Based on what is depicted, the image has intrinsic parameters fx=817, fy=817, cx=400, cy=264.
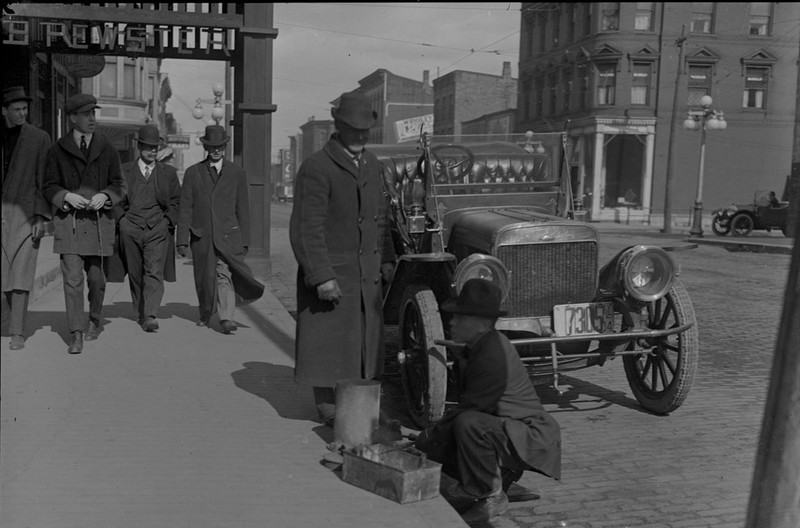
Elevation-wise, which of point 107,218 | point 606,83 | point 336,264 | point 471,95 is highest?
point 471,95

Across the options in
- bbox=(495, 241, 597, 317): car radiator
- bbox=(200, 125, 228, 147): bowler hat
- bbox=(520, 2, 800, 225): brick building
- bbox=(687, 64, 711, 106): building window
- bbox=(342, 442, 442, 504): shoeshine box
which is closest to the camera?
bbox=(342, 442, 442, 504): shoeshine box

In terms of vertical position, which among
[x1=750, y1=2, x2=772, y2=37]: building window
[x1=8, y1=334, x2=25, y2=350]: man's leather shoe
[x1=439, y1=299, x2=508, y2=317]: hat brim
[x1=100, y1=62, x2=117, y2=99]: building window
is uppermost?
[x1=750, y1=2, x2=772, y2=37]: building window

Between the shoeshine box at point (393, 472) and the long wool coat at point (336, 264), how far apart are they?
791 mm

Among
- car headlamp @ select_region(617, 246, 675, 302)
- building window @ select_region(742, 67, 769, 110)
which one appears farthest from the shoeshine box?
building window @ select_region(742, 67, 769, 110)

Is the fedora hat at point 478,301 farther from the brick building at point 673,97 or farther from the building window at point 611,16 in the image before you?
the building window at point 611,16

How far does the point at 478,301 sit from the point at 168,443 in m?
1.87

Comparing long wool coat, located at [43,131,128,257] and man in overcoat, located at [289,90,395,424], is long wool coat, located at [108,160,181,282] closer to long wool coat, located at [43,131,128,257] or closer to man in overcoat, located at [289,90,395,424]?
long wool coat, located at [43,131,128,257]

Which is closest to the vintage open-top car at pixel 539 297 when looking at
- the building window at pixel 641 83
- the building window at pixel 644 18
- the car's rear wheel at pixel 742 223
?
the car's rear wheel at pixel 742 223

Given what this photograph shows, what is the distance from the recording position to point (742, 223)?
28.9 metres

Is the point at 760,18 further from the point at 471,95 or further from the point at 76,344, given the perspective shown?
the point at 76,344

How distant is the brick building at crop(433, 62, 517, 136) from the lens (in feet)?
203

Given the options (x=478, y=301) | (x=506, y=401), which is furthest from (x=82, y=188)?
(x=506, y=401)

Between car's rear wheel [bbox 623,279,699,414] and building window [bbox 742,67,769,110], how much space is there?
127ft

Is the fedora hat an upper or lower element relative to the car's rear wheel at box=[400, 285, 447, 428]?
upper
